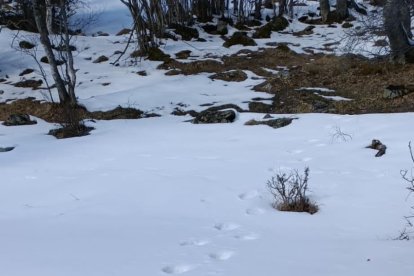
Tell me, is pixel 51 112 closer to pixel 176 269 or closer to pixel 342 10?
pixel 176 269

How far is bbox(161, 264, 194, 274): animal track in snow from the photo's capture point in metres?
2.76

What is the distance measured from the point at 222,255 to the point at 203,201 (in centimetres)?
160

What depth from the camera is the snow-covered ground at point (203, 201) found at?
2.95 metres

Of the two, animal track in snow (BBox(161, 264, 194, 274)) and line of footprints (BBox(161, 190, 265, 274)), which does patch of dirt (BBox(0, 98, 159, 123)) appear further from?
animal track in snow (BBox(161, 264, 194, 274))

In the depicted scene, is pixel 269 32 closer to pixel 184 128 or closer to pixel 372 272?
pixel 184 128

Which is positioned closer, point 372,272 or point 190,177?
point 372,272

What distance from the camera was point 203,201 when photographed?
4656 mm

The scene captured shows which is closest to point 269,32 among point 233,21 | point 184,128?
point 233,21

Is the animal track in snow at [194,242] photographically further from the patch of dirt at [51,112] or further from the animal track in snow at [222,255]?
the patch of dirt at [51,112]

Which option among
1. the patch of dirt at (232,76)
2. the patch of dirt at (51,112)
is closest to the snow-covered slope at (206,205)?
the patch of dirt at (51,112)

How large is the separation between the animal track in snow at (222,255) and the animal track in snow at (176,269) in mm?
254

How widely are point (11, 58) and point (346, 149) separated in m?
16.7

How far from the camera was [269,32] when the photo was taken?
23.8 metres

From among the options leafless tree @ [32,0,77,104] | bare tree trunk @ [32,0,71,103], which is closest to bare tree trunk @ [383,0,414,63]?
leafless tree @ [32,0,77,104]
